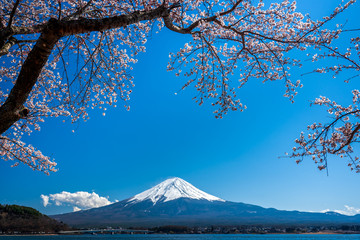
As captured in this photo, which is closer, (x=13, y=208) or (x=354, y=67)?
(x=354, y=67)

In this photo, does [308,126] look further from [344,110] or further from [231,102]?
[231,102]

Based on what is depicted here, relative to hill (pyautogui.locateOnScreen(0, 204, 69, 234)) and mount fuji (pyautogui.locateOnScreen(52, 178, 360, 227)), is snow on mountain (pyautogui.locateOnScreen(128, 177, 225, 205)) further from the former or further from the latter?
hill (pyautogui.locateOnScreen(0, 204, 69, 234))

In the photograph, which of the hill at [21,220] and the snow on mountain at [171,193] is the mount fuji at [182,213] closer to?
the snow on mountain at [171,193]

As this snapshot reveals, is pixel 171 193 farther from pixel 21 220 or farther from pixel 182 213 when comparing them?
pixel 21 220

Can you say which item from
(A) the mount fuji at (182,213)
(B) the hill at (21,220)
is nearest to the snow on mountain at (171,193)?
(A) the mount fuji at (182,213)

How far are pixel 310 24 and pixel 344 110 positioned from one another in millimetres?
1696

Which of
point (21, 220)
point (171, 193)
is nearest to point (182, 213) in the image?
point (171, 193)

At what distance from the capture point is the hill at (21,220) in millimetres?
51969

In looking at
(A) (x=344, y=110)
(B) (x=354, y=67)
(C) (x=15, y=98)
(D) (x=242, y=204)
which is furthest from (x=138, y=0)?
(D) (x=242, y=204)

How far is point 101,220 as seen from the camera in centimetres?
12500

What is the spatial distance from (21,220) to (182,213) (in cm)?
9851

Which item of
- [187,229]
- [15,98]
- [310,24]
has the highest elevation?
[310,24]

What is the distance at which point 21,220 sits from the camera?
53719 millimetres

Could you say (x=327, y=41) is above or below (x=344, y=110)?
above
